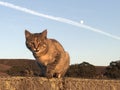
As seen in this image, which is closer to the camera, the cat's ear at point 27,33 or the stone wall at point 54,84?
the stone wall at point 54,84

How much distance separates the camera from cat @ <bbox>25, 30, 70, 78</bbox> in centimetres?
1073

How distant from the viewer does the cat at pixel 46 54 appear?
10.7 metres

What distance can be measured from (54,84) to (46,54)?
1.35m

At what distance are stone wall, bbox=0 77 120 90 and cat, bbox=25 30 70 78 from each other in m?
0.42

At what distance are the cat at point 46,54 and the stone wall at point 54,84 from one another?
42cm

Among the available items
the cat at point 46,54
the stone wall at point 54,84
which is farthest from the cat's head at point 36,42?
the stone wall at point 54,84

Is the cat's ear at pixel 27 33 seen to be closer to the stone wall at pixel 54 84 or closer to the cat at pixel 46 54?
the cat at pixel 46 54

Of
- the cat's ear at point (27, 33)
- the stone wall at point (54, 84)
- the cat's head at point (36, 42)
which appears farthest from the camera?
the cat's ear at point (27, 33)

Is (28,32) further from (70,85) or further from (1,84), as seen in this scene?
(1,84)

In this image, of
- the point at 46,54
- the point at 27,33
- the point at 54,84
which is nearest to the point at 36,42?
the point at 27,33

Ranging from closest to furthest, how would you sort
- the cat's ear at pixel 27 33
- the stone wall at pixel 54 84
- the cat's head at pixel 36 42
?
1. the stone wall at pixel 54 84
2. the cat's head at pixel 36 42
3. the cat's ear at pixel 27 33

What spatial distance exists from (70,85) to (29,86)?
1.47 metres

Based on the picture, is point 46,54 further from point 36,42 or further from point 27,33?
point 27,33

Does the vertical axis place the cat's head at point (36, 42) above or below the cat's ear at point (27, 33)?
below
